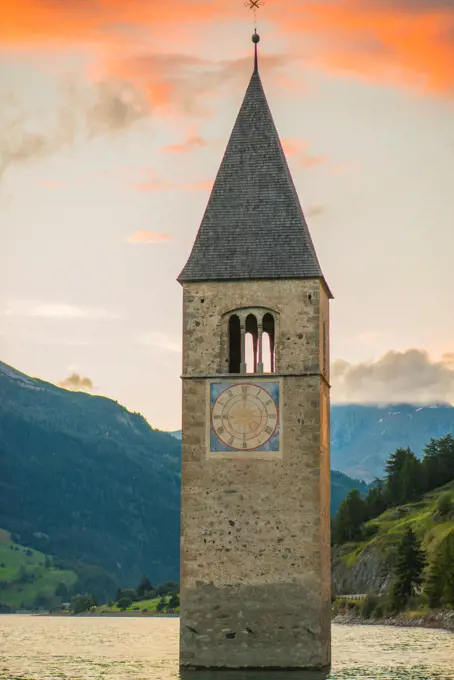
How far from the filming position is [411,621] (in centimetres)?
13388

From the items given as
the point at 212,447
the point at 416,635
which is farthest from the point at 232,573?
the point at 416,635

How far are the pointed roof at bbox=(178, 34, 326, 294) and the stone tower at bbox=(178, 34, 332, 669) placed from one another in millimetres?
68

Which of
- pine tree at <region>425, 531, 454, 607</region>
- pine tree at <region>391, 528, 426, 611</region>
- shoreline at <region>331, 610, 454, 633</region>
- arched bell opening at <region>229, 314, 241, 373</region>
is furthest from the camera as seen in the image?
pine tree at <region>391, 528, 426, 611</region>

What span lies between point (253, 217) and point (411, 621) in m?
82.2

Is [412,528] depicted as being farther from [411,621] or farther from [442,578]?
[442,578]

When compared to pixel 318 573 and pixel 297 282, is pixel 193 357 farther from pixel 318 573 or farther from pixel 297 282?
pixel 318 573

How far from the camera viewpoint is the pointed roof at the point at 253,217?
194 feet

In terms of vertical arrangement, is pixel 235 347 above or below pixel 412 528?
above

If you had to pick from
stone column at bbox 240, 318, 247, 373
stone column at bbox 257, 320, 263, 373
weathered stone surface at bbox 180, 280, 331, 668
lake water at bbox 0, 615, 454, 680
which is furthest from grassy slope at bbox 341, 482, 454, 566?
weathered stone surface at bbox 180, 280, 331, 668

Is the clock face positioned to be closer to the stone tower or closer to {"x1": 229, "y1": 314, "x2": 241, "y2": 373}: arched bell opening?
the stone tower

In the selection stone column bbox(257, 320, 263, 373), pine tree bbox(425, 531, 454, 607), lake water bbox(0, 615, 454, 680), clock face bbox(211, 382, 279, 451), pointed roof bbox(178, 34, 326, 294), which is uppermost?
pointed roof bbox(178, 34, 326, 294)

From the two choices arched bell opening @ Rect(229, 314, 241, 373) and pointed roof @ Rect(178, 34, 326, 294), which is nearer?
pointed roof @ Rect(178, 34, 326, 294)

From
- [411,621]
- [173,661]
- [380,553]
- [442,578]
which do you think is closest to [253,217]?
[173,661]

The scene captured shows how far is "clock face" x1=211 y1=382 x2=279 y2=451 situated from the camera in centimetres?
5756
